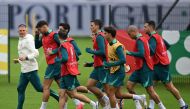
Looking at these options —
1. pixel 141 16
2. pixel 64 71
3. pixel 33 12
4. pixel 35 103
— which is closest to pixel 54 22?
pixel 33 12

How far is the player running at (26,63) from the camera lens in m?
15.0

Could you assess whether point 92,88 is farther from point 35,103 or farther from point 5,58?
point 5,58

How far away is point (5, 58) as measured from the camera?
829 inches

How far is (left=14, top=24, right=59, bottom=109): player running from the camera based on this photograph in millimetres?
14961

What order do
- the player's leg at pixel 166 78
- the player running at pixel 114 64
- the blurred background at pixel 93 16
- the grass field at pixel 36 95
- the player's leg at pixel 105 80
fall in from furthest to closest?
the blurred background at pixel 93 16
the grass field at pixel 36 95
the player's leg at pixel 166 78
the player's leg at pixel 105 80
the player running at pixel 114 64

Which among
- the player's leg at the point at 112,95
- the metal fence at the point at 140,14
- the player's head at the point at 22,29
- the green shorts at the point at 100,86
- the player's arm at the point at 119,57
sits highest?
the metal fence at the point at 140,14

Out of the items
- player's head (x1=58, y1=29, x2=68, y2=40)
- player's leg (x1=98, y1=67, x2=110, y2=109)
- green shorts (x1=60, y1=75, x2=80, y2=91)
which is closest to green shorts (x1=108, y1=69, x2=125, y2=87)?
player's leg (x1=98, y1=67, x2=110, y2=109)

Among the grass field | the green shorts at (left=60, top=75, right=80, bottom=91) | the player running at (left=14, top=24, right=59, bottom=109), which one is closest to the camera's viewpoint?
the green shorts at (left=60, top=75, right=80, bottom=91)

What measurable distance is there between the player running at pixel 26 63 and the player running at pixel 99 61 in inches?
44.5

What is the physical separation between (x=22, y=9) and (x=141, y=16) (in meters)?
7.19

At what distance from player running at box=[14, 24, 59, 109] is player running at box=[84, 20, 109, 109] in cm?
113

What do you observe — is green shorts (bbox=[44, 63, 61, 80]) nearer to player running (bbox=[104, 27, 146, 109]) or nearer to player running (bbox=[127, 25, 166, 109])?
player running (bbox=[104, 27, 146, 109])

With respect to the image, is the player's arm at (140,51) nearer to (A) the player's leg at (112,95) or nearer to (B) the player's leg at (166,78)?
(A) the player's leg at (112,95)

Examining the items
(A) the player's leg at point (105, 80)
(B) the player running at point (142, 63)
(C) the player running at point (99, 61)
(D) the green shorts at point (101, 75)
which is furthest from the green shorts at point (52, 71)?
(B) the player running at point (142, 63)
